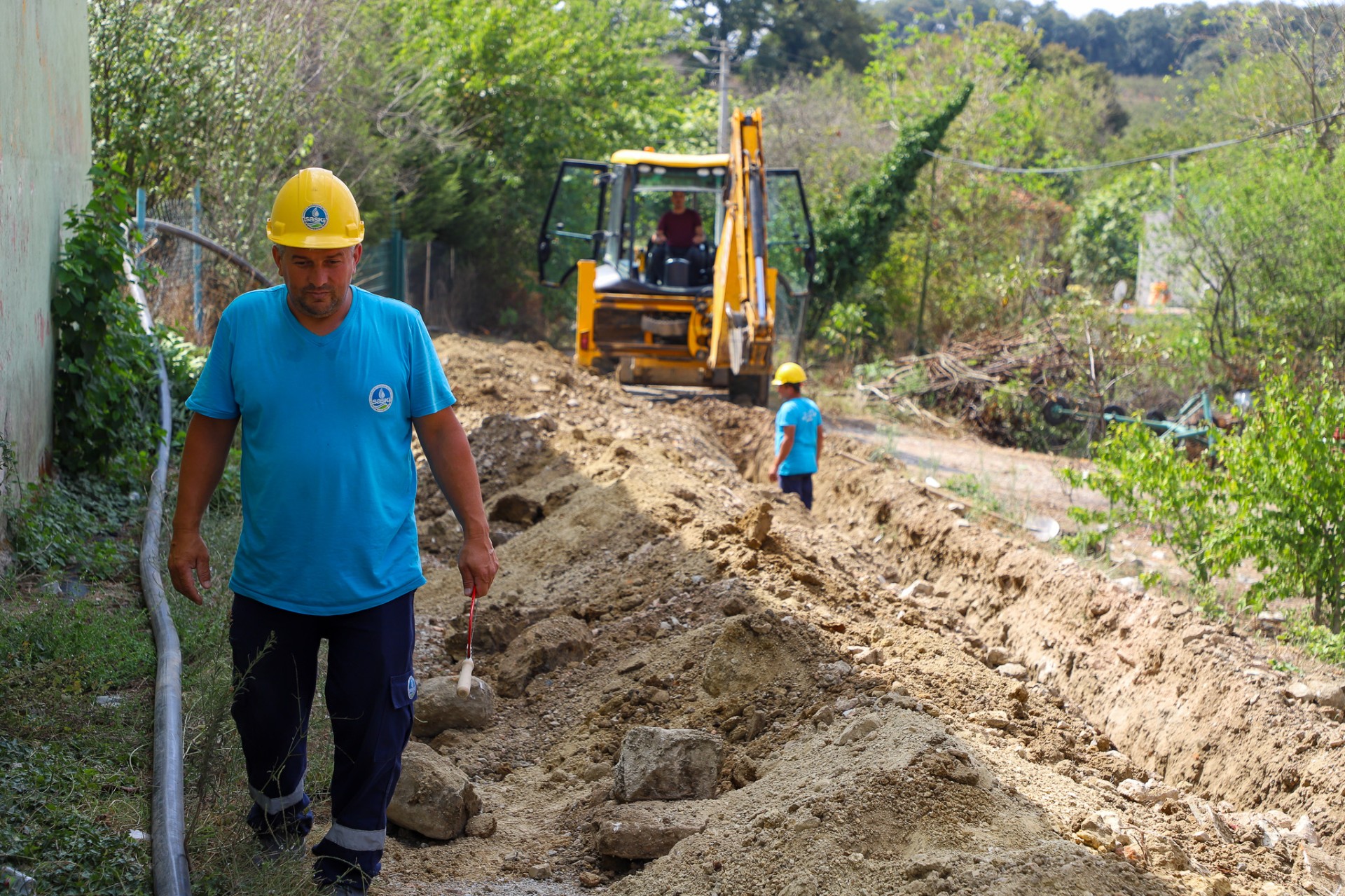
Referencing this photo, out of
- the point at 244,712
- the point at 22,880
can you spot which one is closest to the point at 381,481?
the point at 244,712

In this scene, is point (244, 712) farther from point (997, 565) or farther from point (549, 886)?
point (997, 565)

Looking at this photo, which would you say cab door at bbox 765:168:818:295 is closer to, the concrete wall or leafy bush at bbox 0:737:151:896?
the concrete wall

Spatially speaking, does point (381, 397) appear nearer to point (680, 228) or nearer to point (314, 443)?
point (314, 443)

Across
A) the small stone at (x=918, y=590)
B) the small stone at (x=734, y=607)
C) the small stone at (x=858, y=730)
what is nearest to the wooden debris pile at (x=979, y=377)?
the small stone at (x=918, y=590)

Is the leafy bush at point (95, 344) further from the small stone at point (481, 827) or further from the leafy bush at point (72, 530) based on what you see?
the small stone at point (481, 827)

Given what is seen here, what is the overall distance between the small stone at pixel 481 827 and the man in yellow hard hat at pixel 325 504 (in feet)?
2.57

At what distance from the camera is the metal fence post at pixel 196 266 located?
36.2 feet

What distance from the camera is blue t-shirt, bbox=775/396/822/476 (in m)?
9.62

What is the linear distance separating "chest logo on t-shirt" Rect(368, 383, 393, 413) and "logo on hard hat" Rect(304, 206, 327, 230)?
0.45m

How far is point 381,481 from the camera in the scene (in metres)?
3.22

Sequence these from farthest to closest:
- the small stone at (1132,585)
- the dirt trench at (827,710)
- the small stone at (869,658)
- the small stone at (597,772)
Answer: the small stone at (1132,585) → the small stone at (869,658) → the small stone at (597,772) → the dirt trench at (827,710)

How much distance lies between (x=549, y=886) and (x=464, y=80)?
20824mm

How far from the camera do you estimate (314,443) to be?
10.3ft

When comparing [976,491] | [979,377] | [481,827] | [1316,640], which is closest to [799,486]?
[976,491]
